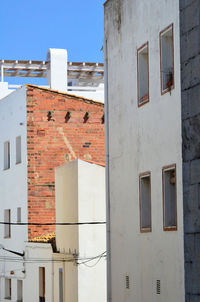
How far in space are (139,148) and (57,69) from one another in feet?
66.3

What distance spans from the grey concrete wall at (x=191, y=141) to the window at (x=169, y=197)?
903cm

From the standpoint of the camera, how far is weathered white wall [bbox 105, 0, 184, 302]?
19375mm

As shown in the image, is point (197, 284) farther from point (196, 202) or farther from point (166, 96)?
point (166, 96)

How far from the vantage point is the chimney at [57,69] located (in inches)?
1598

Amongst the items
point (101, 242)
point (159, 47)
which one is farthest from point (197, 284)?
point (101, 242)

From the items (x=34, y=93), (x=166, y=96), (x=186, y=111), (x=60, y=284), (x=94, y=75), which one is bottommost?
(x=60, y=284)

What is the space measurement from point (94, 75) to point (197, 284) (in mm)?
36899

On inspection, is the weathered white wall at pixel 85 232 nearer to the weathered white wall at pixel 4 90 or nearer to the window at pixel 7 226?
the window at pixel 7 226

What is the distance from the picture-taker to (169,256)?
19.5 metres

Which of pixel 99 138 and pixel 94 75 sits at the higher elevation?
pixel 94 75

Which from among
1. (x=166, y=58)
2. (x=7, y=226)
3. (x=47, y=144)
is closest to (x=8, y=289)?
(x=7, y=226)

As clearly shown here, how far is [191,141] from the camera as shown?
10.6 m


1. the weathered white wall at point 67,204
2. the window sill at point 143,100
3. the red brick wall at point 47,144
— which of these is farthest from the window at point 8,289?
the window sill at point 143,100

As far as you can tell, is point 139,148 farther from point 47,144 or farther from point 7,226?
point 7,226
